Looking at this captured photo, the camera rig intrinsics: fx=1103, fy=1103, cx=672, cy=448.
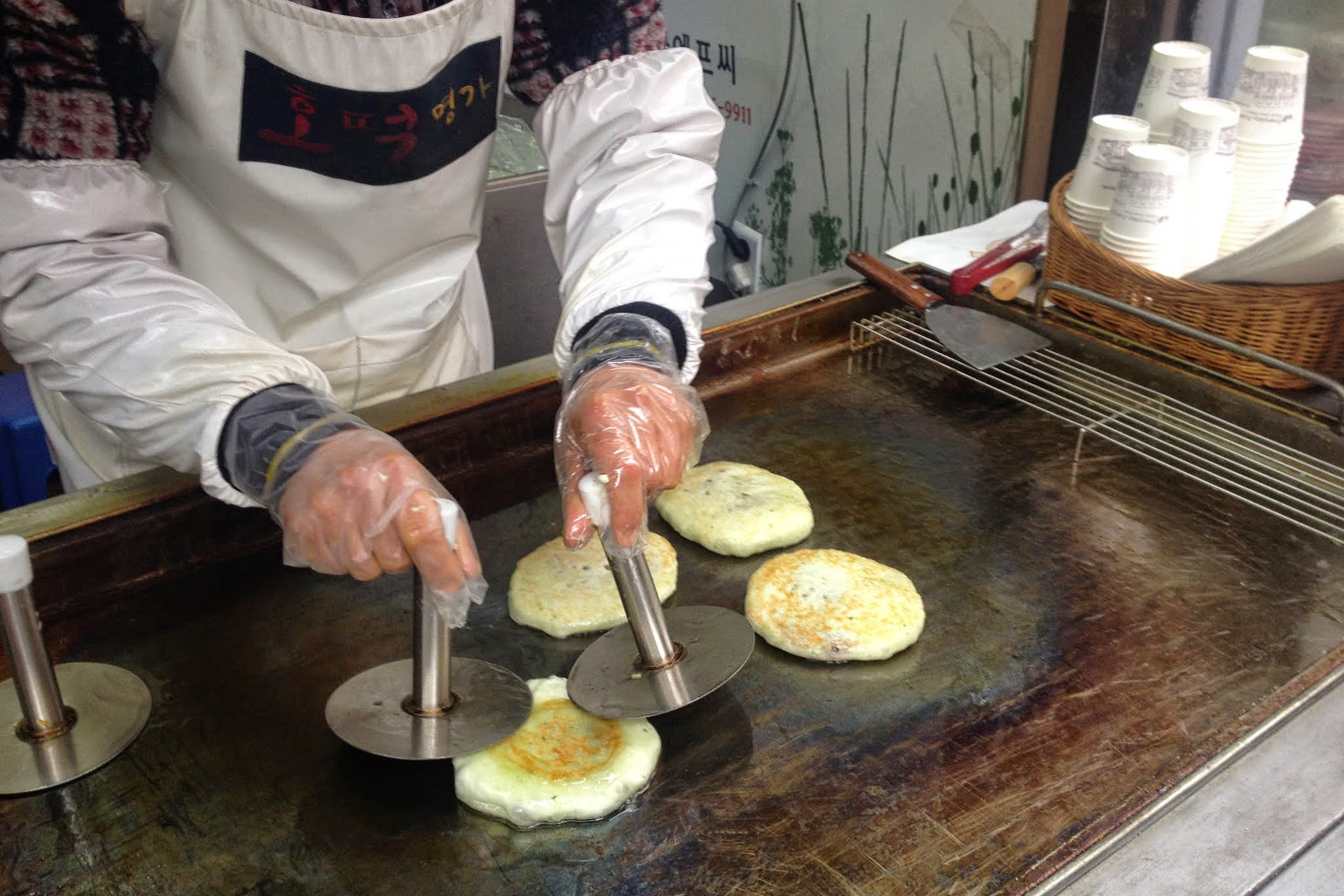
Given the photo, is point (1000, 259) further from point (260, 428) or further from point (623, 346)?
point (260, 428)

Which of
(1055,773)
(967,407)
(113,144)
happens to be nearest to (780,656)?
(1055,773)

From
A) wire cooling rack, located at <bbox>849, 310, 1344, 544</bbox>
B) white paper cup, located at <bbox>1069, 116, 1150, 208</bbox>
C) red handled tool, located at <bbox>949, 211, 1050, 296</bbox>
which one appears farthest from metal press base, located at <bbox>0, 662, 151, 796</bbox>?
white paper cup, located at <bbox>1069, 116, 1150, 208</bbox>

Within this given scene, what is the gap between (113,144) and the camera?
1.48 meters

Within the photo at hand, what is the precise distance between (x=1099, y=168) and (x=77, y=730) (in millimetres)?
2037

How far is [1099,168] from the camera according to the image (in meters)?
2.23

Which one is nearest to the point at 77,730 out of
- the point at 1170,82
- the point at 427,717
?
the point at 427,717

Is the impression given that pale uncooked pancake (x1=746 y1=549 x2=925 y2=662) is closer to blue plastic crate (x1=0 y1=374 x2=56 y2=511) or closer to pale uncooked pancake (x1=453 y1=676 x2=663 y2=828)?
pale uncooked pancake (x1=453 y1=676 x2=663 y2=828)

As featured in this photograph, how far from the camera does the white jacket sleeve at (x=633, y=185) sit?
172 cm

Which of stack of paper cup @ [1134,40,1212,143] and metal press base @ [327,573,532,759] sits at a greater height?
stack of paper cup @ [1134,40,1212,143]

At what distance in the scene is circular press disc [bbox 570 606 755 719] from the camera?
1.38 metres

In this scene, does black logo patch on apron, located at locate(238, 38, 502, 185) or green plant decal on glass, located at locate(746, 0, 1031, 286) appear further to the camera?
green plant decal on glass, located at locate(746, 0, 1031, 286)

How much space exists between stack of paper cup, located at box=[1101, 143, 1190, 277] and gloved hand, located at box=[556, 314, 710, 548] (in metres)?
1.08

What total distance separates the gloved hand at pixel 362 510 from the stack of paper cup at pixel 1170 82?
5.74 feet

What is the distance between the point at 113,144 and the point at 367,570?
0.73m
